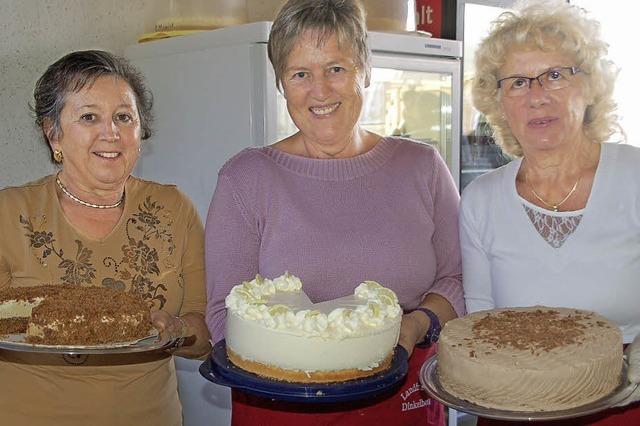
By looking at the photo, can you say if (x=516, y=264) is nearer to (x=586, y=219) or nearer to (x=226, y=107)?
(x=586, y=219)

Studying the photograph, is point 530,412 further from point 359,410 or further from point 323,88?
point 323,88

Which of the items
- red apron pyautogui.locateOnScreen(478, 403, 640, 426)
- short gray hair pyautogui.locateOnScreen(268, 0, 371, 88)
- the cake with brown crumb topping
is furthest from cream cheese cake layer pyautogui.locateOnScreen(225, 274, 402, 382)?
short gray hair pyautogui.locateOnScreen(268, 0, 371, 88)

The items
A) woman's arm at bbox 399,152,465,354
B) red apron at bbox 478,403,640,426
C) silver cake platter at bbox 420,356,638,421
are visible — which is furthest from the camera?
woman's arm at bbox 399,152,465,354

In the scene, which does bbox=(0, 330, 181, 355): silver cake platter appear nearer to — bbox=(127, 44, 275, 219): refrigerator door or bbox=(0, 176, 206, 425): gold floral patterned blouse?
bbox=(0, 176, 206, 425): gold floral patterned blouse

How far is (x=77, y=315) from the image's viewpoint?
1.96m

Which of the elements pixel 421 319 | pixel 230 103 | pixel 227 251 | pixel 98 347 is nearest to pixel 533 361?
pixel 421 319

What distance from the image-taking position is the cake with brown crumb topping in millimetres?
1952

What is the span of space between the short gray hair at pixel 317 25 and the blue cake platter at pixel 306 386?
2.76 feet

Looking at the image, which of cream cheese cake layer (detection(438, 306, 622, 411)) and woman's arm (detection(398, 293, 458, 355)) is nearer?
cream cheese cake layer (detection(438, 306, 622, 411))

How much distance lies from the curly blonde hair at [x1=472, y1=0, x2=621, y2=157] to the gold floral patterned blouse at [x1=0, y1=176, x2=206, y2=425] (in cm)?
99

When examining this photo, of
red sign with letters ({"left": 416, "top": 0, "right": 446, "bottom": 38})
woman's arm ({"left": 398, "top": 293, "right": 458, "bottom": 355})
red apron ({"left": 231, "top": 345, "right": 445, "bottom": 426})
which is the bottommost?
red apron ({"left": 231, "top": 345, "right": 445, "bottom": 426})

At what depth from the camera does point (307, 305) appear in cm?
189

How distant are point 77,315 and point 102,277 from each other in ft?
0.59

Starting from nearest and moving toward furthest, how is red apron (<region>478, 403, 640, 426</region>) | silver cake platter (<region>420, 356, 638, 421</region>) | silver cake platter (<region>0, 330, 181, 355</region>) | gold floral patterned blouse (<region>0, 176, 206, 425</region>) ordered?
silver cake platter (<region>420, 356, 638, 421</region>)
silver cake platter (<region>0, 330, 181, 355</region>)
red apron (<region>478, 403, 640, 426</region>)
gold floral patterned blouse (<region>0, 176, 206, 425</region>)
